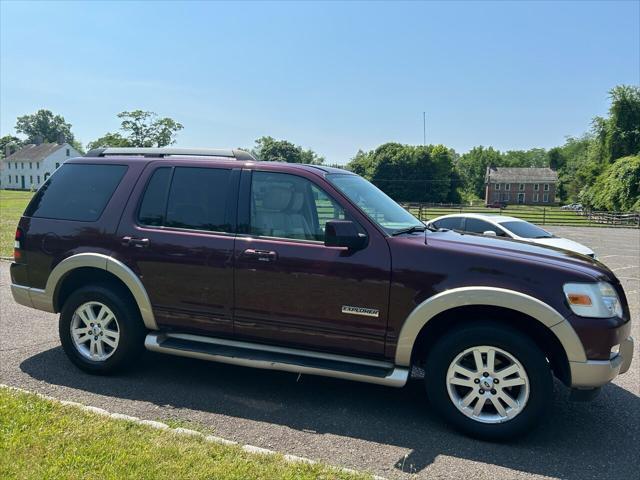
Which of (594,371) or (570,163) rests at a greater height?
(570,163)

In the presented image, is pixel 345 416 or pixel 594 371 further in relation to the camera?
pixel 345 416

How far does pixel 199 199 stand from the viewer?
440cm

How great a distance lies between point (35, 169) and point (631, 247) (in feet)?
317

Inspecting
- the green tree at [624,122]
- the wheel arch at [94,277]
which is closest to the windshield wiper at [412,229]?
the wheel arch at [94,277]

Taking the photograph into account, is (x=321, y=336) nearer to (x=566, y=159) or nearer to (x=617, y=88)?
(x=617, y=88)

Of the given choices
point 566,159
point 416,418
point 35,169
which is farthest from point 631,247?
point 566,159

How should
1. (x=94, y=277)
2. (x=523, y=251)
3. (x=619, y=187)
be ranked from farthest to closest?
(x=619, y=187) → (x=94, y=277) → (x=523, y=251)

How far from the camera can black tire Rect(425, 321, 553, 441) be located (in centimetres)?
342

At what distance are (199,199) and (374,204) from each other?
5.15 feet

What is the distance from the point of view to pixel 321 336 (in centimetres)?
388

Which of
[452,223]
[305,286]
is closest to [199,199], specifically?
[305,286]

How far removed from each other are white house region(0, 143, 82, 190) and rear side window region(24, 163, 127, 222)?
94.4 meters

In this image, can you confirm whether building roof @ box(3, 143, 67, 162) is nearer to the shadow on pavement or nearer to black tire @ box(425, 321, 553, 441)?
the shadow on pavement

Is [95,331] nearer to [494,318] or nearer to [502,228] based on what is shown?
[494,318]
